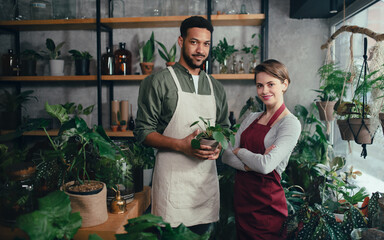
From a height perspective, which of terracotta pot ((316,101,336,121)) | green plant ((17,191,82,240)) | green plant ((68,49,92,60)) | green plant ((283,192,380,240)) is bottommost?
green plant ((283,192,380,240))

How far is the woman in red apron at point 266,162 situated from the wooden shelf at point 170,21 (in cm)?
122

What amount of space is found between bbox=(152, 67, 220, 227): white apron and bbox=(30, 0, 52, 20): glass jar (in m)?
2.06

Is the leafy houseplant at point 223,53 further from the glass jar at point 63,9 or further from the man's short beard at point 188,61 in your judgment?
the glass jar at point 63,9

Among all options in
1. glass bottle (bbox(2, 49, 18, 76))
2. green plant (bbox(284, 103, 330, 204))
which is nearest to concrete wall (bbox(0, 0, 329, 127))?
glass bottle (bbox(2, 49, 18, 76))

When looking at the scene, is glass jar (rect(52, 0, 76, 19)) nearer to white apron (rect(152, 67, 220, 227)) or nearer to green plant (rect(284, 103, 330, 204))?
white apron (rect(152, 67, 220, 227))

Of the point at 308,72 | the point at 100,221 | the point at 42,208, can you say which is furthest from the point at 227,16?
the point at 42,208

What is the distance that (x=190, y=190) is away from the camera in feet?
4.87

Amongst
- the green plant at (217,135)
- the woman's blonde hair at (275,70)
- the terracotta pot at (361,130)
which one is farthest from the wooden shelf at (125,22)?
the green plant at (217,135)

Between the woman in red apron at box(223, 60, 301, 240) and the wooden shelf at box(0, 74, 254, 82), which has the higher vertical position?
the wooden shelf at box(0, 74, 254, 82)

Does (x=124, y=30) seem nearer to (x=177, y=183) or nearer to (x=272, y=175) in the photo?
(x=177, y=183)

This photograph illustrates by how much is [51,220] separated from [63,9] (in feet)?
8.91

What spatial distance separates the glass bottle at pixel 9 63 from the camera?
2846 millimetres

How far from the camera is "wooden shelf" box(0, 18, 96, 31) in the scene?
2727 millimetres

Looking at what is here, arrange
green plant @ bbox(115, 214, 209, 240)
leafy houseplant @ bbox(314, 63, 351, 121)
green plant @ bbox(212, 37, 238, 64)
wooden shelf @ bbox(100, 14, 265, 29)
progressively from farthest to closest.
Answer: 1. green plant @ bbox(212, 37, 238, 64)
2. wooden shelf @ bbox(100, 14, 265, 29)
3. leafy houseplant @ bbox(314, 63, 351, 121)
4. green plant @ bbox(115, 214, 209, 240)
